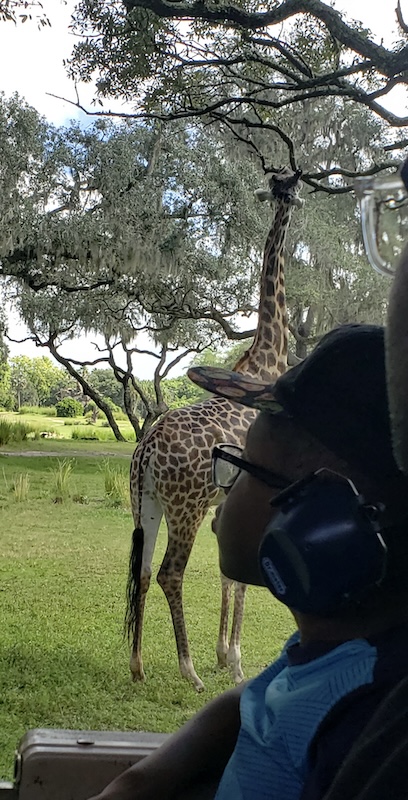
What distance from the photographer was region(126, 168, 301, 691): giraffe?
2510mm

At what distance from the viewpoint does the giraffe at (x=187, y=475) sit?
251cm

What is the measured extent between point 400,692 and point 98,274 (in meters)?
5.50

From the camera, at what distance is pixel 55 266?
5531 mm

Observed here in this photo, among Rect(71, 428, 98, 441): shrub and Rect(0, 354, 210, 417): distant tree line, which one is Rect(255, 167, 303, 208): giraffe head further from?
Rect(71, 428, 98, 441): shrub

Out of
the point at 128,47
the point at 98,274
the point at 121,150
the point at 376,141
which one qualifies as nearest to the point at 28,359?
the point at 98,274

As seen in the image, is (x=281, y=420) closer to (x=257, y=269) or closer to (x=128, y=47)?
(x=128, y=47)

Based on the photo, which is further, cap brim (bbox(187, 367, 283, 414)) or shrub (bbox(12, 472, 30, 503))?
shrub (bbox(12, 472, 30, 503))

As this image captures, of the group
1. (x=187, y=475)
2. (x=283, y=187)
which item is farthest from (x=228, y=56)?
(x=187, y=475)

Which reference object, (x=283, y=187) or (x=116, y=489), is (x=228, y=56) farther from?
(x=116, y=489)

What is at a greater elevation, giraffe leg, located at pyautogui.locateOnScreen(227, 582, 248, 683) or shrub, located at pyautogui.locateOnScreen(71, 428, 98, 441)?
giraffe leg, located at pyautogui.locateOnScreen(227, 582, 248, 683)

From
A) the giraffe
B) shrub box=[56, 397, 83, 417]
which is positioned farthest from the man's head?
shrub box=[56, 397, 83, 417]

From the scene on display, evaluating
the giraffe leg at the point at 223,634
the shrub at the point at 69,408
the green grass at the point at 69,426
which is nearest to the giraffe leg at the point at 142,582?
the giraffe leg at the point at 223,634

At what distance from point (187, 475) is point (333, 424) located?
1.96 meters

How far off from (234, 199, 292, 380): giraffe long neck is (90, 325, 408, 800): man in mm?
1920
